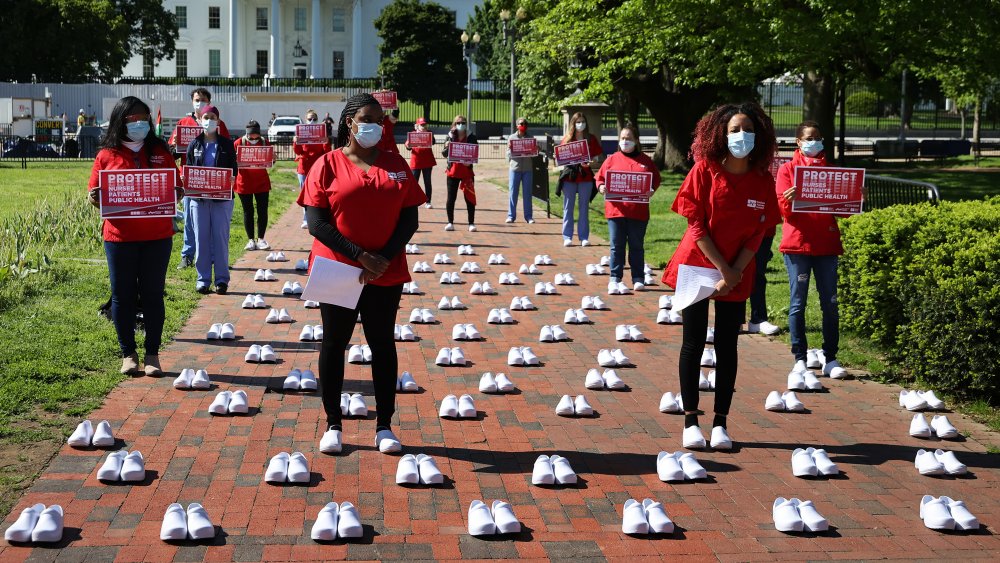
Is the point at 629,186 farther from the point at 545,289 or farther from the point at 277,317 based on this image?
the point at 277,317

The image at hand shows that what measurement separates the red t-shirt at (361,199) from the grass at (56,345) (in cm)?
197

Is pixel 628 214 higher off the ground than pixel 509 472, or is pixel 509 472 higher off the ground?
pixel 628 214

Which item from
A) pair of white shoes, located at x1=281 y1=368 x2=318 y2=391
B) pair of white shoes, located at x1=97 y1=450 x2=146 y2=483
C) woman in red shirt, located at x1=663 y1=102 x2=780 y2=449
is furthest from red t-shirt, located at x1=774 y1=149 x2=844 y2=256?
pair of white shoes, located at x1=97 y1=450 x2=146 y2=483

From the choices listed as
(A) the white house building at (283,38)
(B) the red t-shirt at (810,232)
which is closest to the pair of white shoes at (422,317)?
(B) the red t-shirt at (810,232)

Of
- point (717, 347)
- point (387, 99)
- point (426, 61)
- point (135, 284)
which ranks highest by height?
point (426, 61)

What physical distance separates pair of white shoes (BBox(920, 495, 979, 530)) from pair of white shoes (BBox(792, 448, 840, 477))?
0.74m

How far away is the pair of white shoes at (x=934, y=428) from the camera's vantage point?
707 centimetres

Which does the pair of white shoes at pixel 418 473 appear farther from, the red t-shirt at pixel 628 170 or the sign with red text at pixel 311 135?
the sign with red text at pixel 311 135

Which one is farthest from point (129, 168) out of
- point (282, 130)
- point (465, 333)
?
point (282, 130)

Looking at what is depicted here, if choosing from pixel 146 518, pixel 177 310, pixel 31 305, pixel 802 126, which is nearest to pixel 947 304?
pixel 802 126

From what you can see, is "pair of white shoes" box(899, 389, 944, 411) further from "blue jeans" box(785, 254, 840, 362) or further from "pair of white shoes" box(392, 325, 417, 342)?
"pair of white shoes" box(392, 325, 417, 342)

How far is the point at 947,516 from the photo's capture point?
5.43 m

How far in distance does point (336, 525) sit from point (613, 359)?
4120 millimetres

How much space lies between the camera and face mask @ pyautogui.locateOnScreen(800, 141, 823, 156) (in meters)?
8.68
